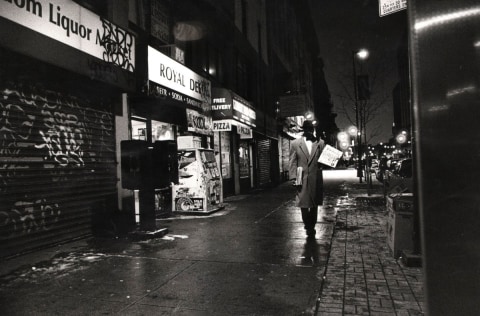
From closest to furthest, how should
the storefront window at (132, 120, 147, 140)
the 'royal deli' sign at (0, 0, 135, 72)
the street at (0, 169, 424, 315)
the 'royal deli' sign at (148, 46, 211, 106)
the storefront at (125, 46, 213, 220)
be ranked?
1. the street at (0, 169, 424, 315)
2. the 'royal deli' sign at (0, 0, 135, 72)
3. the 'royal deli' sign at (148, 46, 211, 106)
4. the storefront at (125, 46, 213, 220)
5. the storefront window at (132, 120, 147, 140)

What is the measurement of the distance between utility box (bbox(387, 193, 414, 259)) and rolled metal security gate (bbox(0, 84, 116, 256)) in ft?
18.6

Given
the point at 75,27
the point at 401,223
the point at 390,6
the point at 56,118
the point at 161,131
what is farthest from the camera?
the point at 161,131

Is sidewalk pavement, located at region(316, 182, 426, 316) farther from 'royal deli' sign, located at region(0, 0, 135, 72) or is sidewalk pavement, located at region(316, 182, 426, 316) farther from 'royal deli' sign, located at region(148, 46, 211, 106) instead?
'royal deli' sign, located at region(0, 0, 135, 72)

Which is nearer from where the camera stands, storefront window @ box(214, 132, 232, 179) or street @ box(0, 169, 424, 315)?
street @ box(0, 169, 424, 315)

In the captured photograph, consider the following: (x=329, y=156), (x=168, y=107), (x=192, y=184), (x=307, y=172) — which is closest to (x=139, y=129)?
(x=168, y=107)

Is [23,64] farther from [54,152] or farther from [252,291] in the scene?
[252,291]

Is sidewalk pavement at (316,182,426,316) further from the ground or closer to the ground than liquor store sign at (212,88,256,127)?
closer to the ground

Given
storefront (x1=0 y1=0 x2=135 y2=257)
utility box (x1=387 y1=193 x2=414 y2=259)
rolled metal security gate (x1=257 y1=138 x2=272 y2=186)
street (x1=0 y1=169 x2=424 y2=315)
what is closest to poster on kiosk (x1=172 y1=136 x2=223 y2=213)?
storefront (x1=0 y1=0 x2=135 y2=257)

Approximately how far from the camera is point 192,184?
9812 mm

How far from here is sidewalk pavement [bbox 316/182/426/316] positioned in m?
3.46

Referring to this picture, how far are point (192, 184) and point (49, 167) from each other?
13.3 ft

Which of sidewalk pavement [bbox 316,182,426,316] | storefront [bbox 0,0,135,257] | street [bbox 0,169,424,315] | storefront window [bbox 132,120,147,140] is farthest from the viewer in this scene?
storefront window [bbox 132,120,147,140]

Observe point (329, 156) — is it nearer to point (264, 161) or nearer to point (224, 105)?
point (224, 105)

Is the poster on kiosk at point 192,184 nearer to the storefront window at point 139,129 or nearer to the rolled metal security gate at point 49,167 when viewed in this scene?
the storefront window at point 139,129
